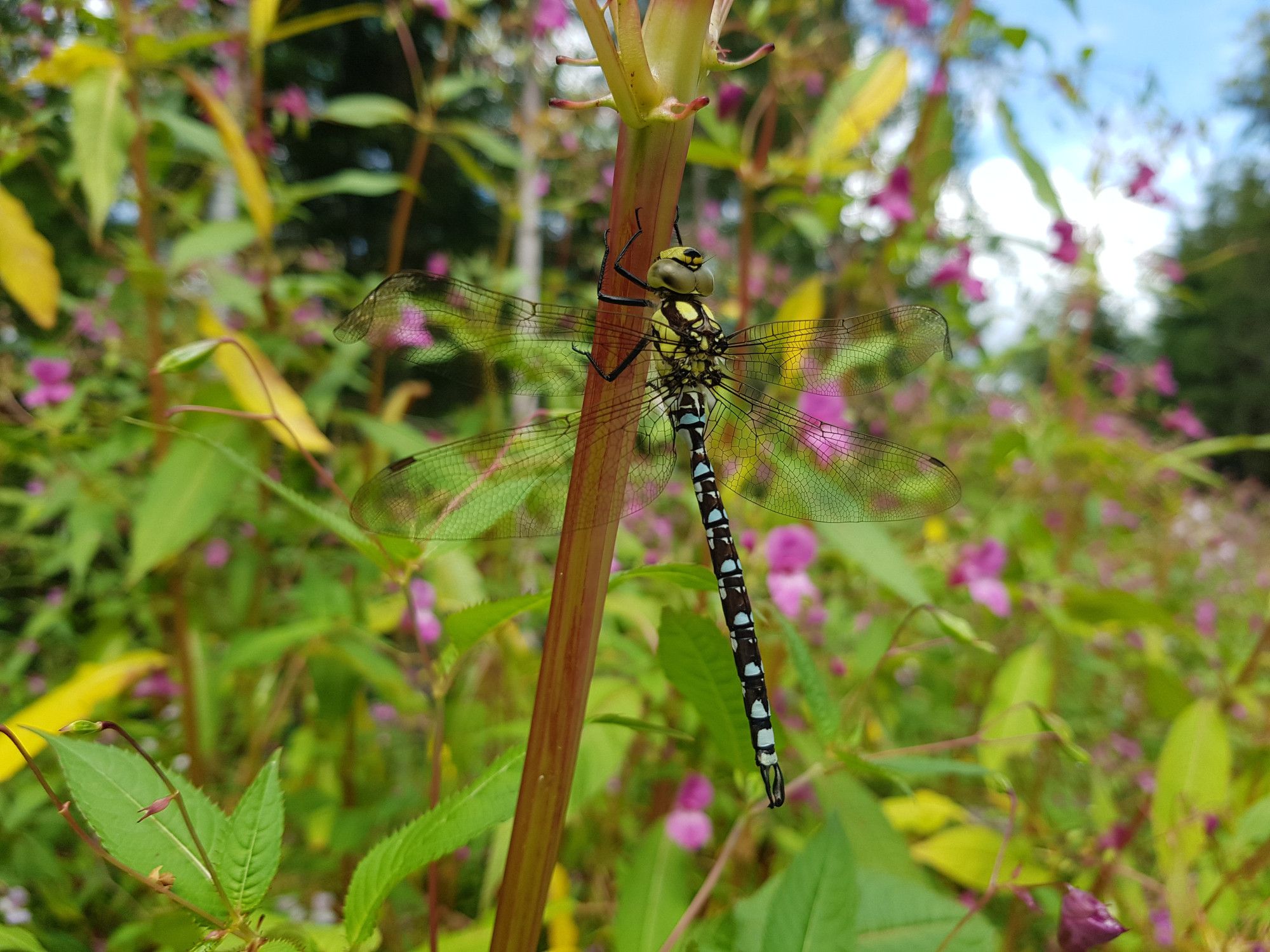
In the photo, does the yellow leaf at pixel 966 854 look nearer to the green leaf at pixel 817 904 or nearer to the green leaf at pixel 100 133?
the green leaf at pixel 817 904

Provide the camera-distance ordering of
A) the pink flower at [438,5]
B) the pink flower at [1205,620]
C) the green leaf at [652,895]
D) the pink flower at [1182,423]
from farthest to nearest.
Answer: the pink flower at [1205,620] → the pink flower at [1182,423] → the pink flower at [438,5] → the green leaf at [652,895]

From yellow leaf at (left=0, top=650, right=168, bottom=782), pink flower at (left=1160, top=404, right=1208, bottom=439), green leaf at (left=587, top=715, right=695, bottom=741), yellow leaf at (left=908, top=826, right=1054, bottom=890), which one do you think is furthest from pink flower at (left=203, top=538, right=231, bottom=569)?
pink flower at (left=1160, top=404, right=1208, bottom=439)

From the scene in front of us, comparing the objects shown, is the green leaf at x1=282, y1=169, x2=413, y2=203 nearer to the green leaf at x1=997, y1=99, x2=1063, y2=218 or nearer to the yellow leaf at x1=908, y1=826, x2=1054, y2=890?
the green leaf at x1=997, y1=99, x2=1063, y2=218

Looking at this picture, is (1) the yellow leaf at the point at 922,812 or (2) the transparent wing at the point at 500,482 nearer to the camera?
(2) the transparent wing at the point at 500,482

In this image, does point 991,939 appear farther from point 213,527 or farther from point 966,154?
point 966,154

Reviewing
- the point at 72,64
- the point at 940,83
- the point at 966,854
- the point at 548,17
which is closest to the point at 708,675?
the point at 966,854

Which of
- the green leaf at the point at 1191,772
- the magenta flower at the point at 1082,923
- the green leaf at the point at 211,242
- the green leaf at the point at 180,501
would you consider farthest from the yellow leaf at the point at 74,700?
the green leaf at the point at 1191,772
